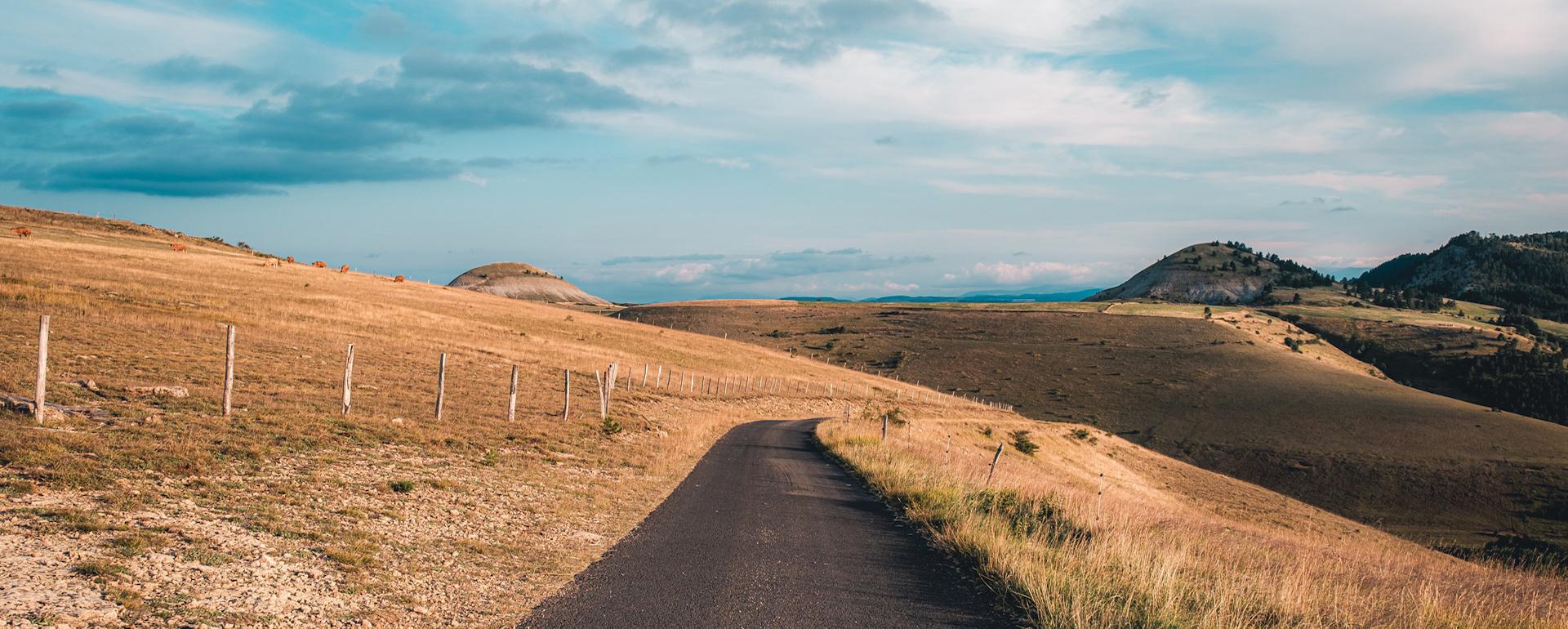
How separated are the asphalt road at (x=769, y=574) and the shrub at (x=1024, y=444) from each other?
33135mm

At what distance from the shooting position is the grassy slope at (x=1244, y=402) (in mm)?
59812

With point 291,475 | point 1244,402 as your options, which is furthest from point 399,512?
point 1244,402

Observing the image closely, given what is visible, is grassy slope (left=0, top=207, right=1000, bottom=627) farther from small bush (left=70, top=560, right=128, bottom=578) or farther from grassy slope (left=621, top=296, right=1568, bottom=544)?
grassy slope (left=621, top=296, right=1568, bottom=544)

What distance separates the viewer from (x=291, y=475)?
13.0m

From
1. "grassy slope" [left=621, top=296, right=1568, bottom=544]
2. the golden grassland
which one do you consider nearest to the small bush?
the golden grassland

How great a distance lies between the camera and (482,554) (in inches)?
420

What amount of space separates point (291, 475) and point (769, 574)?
8.00 meters

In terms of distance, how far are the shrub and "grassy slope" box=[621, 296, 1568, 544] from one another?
18.6m

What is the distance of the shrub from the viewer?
47866mm

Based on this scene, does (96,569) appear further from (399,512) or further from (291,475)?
(291,475)

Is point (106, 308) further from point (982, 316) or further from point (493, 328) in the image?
point (982, 316)

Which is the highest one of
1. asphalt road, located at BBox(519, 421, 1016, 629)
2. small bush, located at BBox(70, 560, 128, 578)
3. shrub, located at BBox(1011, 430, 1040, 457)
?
small bush, located at BBox(70, 560, 128, 578)

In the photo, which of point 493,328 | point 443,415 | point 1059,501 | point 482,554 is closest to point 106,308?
point 443,415

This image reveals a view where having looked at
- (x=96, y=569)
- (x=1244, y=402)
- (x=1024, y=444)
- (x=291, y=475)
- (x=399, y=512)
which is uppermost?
(x=96, y=569)
